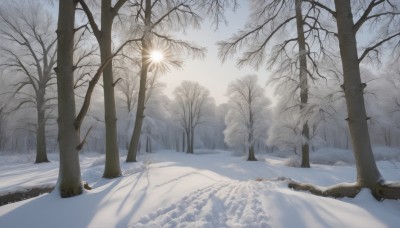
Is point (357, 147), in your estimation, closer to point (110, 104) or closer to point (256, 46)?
point (256, 46)

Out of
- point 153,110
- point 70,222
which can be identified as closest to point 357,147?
point 70,222

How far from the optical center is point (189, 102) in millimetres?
43344

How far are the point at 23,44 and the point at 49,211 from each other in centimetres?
1839

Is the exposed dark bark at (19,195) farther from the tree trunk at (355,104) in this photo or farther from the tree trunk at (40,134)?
the tree trunk at (40,134)

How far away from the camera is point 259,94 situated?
94.4ft

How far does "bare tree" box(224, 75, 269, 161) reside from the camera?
28.1 m

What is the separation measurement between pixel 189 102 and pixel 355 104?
38.9 m

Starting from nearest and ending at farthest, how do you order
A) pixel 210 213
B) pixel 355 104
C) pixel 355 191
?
pixel 210 213, pixel 355 191, pixel 355 104

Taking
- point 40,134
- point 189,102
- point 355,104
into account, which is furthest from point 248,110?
point 355,104

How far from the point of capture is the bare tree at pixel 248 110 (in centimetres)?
2805

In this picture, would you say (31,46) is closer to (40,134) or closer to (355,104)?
(40,134)

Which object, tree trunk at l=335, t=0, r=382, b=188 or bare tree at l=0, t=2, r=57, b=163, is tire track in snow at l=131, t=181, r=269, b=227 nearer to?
tree trunk at l=335, t=0, r=382, b=188

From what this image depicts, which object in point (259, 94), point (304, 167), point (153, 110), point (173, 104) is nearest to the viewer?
point (304, 167)

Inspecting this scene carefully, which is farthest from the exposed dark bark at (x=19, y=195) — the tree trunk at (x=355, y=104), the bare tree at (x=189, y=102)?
the bare tree at (x=189, y=102)
